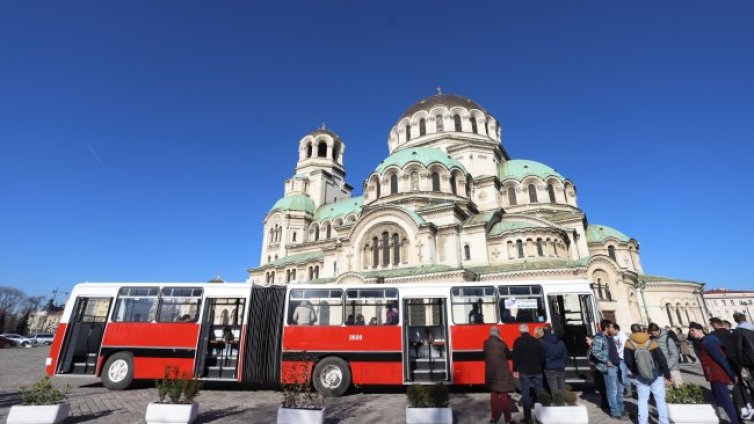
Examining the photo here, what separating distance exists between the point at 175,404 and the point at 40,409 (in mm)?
2545

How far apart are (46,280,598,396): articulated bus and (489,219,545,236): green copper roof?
19002mm

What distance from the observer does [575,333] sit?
10992 mm

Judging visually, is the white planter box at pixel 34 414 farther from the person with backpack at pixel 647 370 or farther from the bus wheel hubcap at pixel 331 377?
the person with backpack at pixel 647 370

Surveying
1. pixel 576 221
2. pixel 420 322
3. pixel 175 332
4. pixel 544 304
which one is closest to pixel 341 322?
pixel 420 322

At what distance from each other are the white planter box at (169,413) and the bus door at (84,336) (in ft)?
20.2

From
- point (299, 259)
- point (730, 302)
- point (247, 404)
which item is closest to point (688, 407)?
point (247, 404)

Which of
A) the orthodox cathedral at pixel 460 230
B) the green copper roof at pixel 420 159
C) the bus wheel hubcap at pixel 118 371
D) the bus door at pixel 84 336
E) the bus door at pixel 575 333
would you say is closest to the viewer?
the bus door at pixel 575 333

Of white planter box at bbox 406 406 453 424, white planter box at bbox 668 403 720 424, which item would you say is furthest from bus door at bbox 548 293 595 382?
white planter box at bbox 406 406 453 424

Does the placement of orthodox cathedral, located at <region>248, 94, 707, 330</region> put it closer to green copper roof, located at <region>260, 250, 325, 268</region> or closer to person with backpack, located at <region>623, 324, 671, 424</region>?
green copper roof, located at <region>260, 250, 325, 268</region>

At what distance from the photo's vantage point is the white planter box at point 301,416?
22.0ft

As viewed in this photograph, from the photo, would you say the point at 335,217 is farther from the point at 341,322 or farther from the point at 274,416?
the point at 274,416

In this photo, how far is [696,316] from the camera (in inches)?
1244

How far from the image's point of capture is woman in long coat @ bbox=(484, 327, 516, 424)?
693 centimetres

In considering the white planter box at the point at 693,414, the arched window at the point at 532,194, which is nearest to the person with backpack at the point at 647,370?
the white planter box at the point at 693,414
